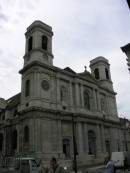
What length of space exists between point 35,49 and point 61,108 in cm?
1034

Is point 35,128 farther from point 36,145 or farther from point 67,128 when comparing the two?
point 67,128

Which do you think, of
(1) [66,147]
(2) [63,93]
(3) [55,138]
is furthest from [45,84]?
(1) [66,147]

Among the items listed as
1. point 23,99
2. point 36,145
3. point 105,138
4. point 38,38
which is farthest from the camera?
point 105,138

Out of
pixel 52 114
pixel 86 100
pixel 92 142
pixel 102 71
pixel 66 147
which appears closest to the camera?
pixel 52 114

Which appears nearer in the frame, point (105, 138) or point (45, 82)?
point (45, 82)

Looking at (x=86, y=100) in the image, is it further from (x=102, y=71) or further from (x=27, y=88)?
(x=27, y=88)

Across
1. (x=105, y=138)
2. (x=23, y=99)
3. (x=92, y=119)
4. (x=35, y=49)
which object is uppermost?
(x=35, y=49)

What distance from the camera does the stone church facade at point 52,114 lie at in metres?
29.5

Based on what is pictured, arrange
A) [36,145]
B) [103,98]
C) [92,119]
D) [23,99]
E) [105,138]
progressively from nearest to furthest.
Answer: [36,145], [23,99], [92,119], [105,138], [103,98]

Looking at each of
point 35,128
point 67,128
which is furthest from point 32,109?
point 67,128

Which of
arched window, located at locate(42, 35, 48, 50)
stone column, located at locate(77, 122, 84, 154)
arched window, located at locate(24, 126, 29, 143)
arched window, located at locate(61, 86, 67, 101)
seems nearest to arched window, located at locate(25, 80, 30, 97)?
arched window, located at locate(24, 126, 29, 143)

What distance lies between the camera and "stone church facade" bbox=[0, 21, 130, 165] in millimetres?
29484

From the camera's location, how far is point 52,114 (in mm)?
31094

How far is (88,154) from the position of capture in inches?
1318
